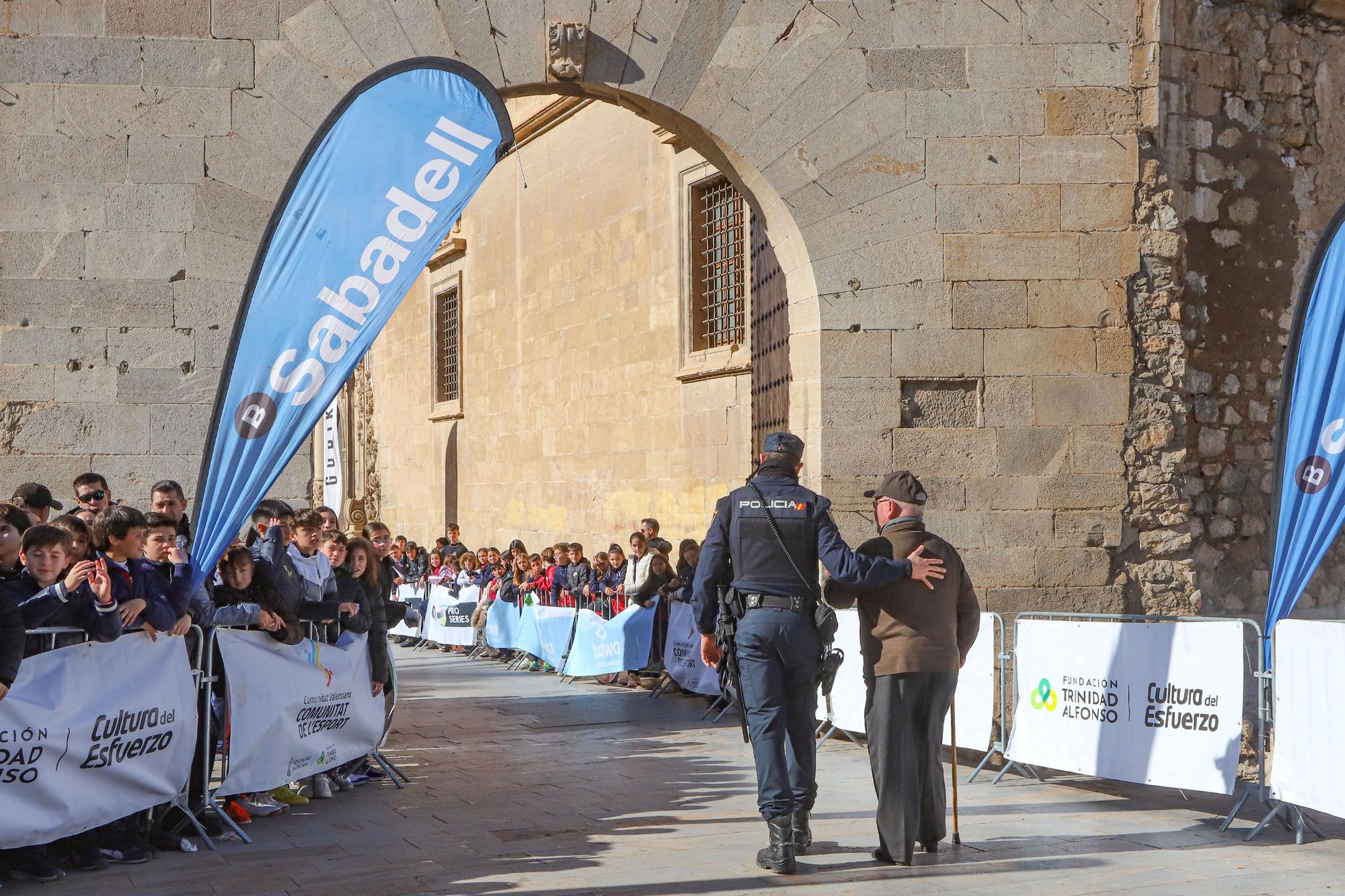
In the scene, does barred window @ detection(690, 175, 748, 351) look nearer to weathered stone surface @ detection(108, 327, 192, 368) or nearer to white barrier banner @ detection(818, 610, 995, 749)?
white barrier banner @ detection(818, 610, 995, 749)

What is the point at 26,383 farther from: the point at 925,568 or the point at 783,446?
the point at 925,568

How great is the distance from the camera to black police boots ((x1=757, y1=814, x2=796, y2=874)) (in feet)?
17.6

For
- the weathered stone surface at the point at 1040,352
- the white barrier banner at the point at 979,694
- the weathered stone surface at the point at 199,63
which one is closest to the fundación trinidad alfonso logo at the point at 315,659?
the white barrier banner at the point at 979,694

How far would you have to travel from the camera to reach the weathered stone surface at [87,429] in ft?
26.3

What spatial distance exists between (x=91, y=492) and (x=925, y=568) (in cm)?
435

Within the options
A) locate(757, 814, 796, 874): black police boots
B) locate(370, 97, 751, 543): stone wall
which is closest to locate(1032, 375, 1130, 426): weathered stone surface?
locate(757, 814, 796, 874): black police boots

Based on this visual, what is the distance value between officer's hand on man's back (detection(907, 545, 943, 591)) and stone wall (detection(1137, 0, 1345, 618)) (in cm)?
387

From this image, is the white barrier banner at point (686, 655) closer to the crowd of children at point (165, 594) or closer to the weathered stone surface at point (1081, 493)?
the crowd of children at point (165, 594)

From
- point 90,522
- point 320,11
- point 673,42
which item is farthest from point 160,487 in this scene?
point 673,42

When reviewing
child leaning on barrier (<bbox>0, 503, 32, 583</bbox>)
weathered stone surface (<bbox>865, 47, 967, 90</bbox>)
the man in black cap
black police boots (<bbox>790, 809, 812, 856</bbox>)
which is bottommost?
black police boots (<bbox>790, 809, 812, 856</bbox>)

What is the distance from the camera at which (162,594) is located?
5.88 metres

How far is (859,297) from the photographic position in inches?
346

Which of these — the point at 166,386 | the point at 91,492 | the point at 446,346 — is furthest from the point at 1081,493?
the point at 446,346

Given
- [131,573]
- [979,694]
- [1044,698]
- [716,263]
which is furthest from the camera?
[716,263]
